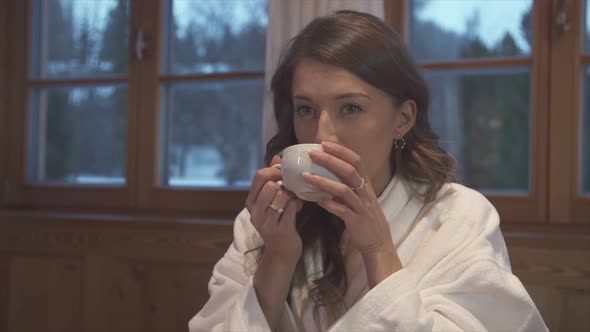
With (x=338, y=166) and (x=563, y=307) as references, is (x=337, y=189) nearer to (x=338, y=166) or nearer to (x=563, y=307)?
(x=338, y=166)

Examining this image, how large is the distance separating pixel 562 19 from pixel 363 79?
857 mm

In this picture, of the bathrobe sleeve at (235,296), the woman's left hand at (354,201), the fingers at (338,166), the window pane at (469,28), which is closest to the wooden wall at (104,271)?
the bathrobe sleeve at (235,296)

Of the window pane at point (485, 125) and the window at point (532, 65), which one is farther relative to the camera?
the window pane at point (485, 125)

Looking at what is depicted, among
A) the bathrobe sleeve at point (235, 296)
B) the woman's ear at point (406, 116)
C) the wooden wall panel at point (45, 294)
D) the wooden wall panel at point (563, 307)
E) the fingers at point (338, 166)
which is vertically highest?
the woman's ear at point (406, 116)

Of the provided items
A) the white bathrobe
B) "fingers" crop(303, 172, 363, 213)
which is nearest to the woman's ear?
the white bathrobe

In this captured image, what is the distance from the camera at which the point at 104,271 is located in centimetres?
207

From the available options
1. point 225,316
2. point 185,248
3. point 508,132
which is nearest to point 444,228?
point 225,316

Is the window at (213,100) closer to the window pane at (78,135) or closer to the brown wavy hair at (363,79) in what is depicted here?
the window pane at (78,135)

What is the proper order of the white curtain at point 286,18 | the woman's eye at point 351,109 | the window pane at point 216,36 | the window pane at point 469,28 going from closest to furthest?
the woman's eye at point 351,109 < the white curtain at point 286,18 < the window pane at point 469,28 < the window pane at point 216,36

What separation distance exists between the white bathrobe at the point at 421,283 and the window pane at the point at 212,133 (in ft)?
2.85

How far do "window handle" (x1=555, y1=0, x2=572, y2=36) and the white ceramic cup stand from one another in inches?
42.6

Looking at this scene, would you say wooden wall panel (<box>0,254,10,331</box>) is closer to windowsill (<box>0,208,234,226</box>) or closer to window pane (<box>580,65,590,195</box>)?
windowsill (<box>0,208,234,226</box>)

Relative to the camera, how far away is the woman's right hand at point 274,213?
3.55 feet

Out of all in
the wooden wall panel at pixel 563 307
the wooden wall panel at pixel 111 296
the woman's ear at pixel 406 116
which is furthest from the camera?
the wooden wall panel at pixel 111 296
